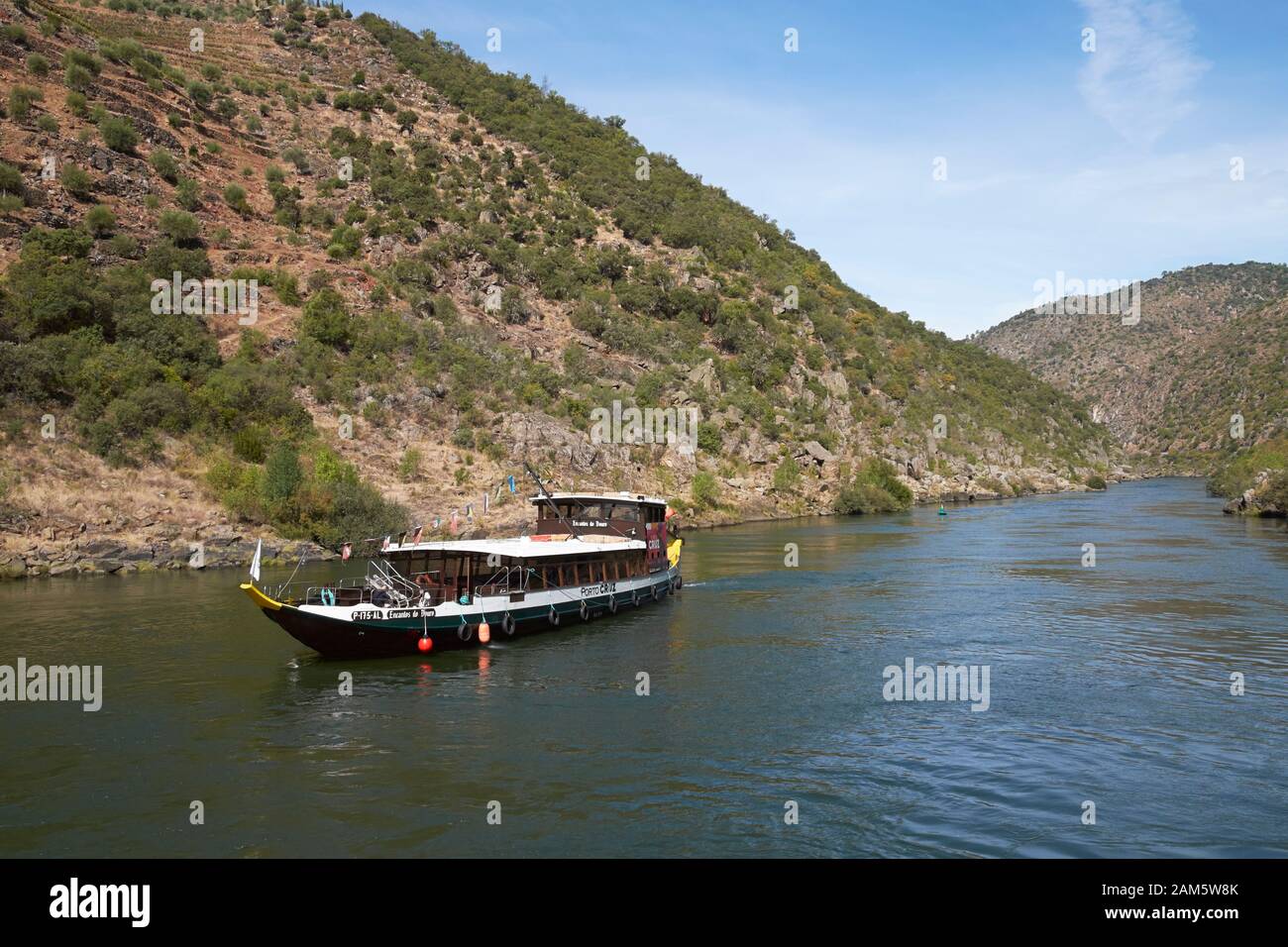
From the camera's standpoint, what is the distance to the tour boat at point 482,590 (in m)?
28.2

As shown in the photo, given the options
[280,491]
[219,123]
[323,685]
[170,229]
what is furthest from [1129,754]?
[219,123]

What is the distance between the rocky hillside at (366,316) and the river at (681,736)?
2184cm

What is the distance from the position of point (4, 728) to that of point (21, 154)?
7537cm

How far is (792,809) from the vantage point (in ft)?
54.3

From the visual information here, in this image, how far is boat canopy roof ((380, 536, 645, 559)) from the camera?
31297 mm

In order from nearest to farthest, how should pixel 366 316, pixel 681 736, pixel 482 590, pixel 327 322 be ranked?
pixel 681 736
pixel 482 590
pixel 327 322
pixel 366 316

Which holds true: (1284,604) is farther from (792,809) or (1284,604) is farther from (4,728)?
(4,728)

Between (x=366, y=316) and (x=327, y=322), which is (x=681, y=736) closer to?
(x=327, y=322)

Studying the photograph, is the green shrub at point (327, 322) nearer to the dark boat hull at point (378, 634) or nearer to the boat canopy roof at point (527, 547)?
the boat canopy roof at point (527, 547)

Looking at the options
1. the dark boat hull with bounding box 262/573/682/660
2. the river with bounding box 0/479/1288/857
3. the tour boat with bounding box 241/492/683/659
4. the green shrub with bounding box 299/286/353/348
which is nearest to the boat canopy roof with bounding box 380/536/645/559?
the tour boat with bounding box 241/492/683/659

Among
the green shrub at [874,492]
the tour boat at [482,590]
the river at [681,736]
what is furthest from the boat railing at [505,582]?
the green shrub at [874,492]

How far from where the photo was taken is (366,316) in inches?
3268

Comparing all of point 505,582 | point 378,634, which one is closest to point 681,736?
point 378,634

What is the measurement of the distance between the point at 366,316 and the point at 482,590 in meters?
58.2
